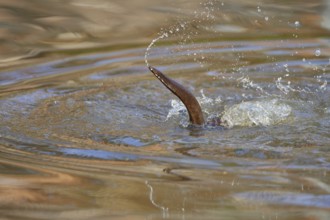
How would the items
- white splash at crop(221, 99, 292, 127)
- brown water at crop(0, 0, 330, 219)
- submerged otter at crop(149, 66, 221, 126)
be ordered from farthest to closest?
white splash at crop(221, 99, 292, 127), submerged otter at crop(149, 66, 221, 126), brown water at crop(0, 0, 330, 219)

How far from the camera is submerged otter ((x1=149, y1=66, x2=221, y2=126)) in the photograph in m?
3.66

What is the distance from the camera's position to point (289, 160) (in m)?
3.35

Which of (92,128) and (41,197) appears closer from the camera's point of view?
(41,197)

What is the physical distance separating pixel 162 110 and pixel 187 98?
688mm

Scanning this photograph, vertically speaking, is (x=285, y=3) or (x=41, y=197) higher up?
(x=285, y=3)

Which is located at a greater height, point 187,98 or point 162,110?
point 187,98

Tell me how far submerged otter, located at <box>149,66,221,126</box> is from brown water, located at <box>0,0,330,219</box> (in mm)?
63

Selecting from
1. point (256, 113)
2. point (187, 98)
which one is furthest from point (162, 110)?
point (187, 98)

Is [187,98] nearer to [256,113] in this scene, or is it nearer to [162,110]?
[256,113]

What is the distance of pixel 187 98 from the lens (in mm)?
3764

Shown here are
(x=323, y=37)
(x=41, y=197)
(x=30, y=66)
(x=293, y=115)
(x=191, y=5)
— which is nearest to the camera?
(x=41, y=197)

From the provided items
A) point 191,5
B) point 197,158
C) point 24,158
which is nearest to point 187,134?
point 197,158

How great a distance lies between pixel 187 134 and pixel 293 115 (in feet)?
2.00

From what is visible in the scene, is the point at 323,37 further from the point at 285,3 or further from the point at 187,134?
the point at 187,134
